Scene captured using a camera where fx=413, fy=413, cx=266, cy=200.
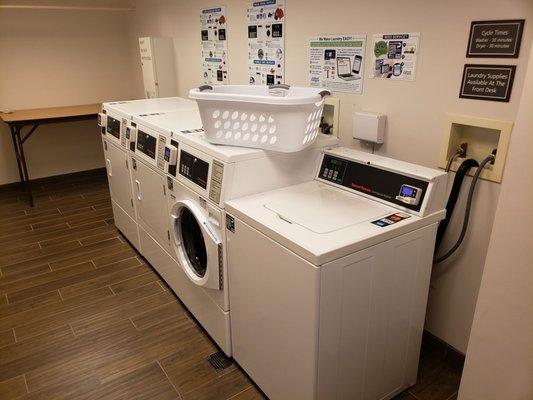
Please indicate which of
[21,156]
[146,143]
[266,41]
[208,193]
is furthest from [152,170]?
[21,156]

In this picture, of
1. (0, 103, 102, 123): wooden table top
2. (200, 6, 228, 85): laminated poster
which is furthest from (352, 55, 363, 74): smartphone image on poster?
(0, 103, 102, 123): wooden table top

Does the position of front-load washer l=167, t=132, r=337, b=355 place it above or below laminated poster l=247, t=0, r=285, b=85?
below

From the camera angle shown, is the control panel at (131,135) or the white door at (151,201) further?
the control panel at (131,135)

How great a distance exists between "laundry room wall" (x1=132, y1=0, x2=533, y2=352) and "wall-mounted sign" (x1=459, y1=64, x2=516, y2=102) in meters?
0.02

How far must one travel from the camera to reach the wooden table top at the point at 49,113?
3.92 m

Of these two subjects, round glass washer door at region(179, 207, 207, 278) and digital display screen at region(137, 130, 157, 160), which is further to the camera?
digital display screen at region(137, 130, 157, 160)

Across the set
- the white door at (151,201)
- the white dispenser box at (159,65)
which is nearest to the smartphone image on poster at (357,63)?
the white door at (151,201)

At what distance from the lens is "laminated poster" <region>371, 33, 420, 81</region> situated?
5.84 ft

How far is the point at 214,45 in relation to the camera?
3.20 metres

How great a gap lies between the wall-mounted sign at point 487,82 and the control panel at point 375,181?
41cm

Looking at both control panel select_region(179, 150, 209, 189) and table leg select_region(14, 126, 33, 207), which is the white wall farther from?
table leg select_region(14, 126, 33, 207)

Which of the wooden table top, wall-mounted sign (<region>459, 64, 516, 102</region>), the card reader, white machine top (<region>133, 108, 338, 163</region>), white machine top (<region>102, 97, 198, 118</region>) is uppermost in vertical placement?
wall-mounted sign (<region>459, 64, 516, 102</region>)

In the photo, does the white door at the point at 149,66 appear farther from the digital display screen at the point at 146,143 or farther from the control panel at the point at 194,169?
the control panel at the point at 194,169

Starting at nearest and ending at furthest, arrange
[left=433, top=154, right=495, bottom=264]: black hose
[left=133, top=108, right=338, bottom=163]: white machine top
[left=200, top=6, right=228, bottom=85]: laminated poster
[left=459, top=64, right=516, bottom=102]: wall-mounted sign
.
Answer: [left=459, top=64, right=516, bottom=102]: wall-mounted sign
[left=433, top=154, right=495, bottom=264]: black hose
[left=133, top=108, right=338, bottom=163]: white machine top
[left=200, top=6, right=228, bottom=85]: laminated poster
